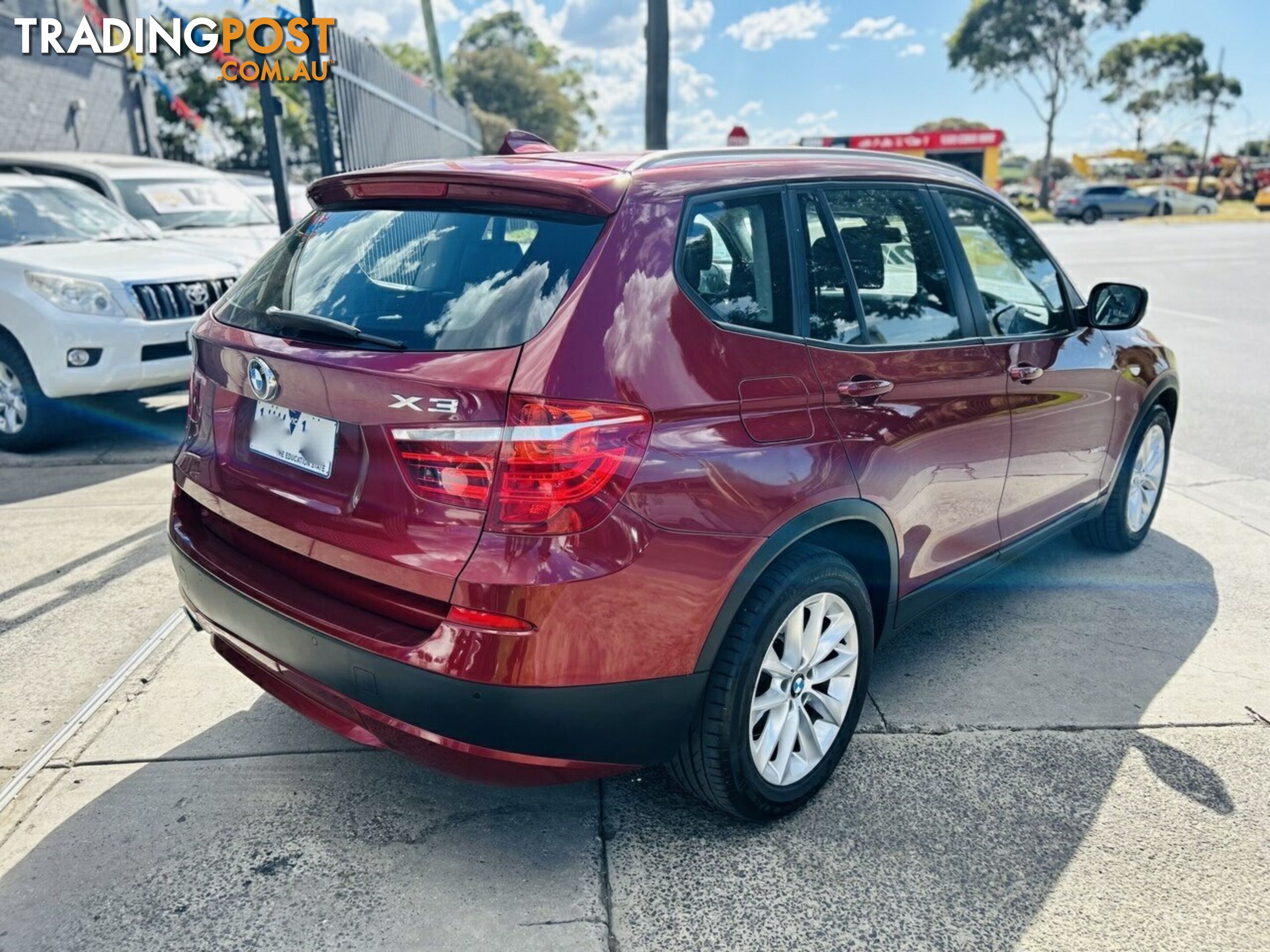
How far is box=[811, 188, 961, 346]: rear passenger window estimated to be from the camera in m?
2.90

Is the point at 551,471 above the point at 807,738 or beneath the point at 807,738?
above

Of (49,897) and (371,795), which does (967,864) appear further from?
(49,897)

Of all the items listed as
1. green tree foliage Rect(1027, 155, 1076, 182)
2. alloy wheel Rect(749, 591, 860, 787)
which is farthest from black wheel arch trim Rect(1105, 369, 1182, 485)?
green tree foliage Rect(1027, 155, 1076, 182)

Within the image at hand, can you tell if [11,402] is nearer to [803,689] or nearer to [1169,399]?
[803,689]

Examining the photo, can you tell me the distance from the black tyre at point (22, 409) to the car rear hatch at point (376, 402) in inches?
165

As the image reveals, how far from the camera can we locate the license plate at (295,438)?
237 cm

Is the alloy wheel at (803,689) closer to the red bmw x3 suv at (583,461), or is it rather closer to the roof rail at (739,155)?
the red bmw x3 suv at (583,461)

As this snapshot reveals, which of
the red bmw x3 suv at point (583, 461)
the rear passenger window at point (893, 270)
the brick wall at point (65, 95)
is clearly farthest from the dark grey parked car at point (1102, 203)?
the red bmw x3 suv at point (583, 461)

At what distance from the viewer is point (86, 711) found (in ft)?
10.6

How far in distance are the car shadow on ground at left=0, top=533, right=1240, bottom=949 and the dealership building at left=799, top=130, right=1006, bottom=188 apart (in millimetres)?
43484

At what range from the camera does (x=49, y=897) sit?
2.42 metres

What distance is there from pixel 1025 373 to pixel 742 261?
1.42 metres

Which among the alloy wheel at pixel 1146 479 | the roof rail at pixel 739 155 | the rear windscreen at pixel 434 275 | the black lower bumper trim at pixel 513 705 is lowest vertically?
the alloy wheel at pixel 1146 479

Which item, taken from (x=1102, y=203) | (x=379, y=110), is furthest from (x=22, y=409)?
(x=1102, y=203)
